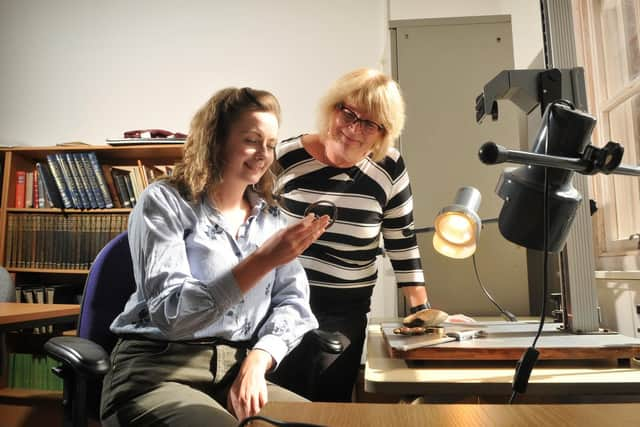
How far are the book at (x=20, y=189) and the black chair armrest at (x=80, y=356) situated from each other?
7.94ft

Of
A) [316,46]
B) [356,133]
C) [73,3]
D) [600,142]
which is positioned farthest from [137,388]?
[73,3]

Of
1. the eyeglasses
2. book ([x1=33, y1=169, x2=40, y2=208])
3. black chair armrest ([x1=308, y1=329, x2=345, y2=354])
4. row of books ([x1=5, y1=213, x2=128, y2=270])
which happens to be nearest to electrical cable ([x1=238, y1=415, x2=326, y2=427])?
black chair armrest ([x1=308, y1=329, x2=345, y2=354])

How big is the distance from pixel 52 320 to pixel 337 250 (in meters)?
1.11

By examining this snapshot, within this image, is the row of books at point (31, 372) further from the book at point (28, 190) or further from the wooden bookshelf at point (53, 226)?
the book at point (28, 190)

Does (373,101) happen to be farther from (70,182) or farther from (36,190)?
(36,190)

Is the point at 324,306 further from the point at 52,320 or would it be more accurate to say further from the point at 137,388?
the point at 52,320

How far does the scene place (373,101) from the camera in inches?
54.7

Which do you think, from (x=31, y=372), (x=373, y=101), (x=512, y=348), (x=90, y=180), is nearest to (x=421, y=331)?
(x=512, y=348)

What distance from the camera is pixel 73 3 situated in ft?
11.2

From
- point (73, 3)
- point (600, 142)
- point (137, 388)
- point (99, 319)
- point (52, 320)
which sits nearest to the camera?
point (137, 388)

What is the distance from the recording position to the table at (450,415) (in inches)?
18.6

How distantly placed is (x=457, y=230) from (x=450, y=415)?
2.08ft

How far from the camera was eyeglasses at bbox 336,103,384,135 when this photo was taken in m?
1.41

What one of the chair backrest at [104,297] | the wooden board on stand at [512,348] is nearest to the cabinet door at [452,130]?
the wooden board on stand at [512,348]
